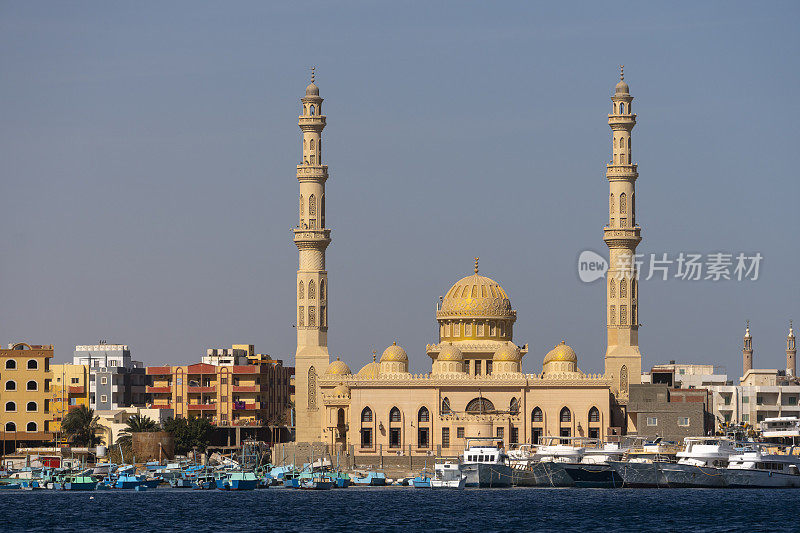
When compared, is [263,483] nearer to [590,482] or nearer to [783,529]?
[590,482]

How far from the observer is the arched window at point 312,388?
138750 mm

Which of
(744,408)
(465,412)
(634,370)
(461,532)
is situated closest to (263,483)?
(465,412)

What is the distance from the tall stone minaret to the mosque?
0.08m

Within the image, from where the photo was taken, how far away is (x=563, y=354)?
137375 mm

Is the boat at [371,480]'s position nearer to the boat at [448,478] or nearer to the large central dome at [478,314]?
the boat at [448,478]

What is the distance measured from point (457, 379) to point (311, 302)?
42.5 ft

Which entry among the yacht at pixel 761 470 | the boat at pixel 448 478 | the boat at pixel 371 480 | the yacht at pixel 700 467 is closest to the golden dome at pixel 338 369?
the boat at pixel 371 480

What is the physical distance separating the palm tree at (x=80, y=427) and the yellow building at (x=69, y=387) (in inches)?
598

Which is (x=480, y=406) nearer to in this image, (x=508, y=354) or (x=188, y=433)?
(x=508, y=354)

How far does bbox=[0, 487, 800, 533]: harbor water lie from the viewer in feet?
312

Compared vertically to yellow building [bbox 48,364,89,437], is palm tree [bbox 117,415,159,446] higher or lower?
lower

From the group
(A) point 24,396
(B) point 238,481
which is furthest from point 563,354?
(A) point 24,396

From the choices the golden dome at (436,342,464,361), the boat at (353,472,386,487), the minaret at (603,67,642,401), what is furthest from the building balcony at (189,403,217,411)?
the minaret at (603,67,642,401)

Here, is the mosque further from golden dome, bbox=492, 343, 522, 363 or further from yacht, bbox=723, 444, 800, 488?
yacht, bbox=723, 444, 800, 488
